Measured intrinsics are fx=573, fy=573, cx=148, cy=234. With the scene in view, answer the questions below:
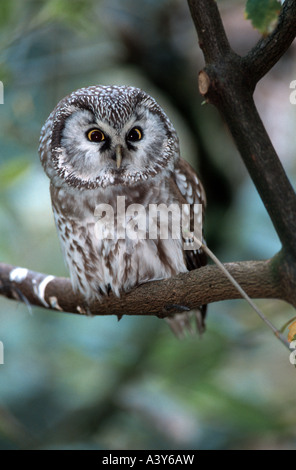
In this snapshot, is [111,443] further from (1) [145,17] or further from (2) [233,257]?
(1) [145,17]

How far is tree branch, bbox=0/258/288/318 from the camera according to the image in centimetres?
129

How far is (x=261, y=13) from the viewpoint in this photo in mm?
1036

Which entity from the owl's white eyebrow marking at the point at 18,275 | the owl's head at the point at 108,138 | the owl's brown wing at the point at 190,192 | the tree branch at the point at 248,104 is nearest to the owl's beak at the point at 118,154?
the owl's head at the point at 108,138

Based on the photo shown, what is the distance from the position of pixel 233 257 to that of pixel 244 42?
121cm

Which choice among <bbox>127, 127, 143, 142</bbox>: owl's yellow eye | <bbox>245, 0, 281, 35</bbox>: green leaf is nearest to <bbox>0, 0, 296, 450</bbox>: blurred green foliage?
<bbox>127, 127, 143, 142</bbox>: owl's yellow eye

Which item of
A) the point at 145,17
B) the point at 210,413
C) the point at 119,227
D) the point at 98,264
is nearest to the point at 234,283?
the point at 119,227

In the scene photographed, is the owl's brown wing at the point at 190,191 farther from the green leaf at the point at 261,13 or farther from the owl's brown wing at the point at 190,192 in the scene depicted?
the green leaf at the point at 261,13

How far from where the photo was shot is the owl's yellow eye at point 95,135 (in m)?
1.76

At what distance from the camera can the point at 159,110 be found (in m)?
1.84

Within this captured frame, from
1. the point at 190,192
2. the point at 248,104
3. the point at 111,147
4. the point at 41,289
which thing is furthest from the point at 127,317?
the point at 248,104

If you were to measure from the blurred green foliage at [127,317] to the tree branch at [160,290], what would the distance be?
0.34 metres

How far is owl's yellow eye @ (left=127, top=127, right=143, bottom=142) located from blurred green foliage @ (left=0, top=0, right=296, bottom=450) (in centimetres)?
72

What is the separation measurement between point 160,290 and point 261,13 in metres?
0.90

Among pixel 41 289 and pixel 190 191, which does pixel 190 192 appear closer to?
pixel 190 191
